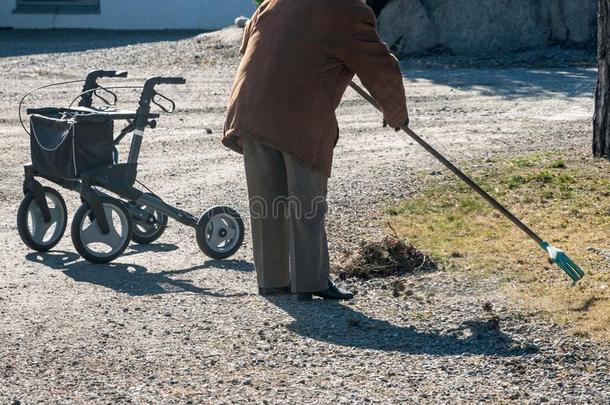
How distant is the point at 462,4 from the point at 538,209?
11.8 metres

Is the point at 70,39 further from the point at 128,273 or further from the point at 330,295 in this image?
the point at 330,295

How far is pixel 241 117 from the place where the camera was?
665 cm

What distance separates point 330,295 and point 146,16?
72.5 ft

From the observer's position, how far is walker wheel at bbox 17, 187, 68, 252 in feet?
26.4

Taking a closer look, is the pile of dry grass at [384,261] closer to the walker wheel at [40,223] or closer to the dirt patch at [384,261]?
the dirt patch at [384,261]

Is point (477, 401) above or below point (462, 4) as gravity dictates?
below

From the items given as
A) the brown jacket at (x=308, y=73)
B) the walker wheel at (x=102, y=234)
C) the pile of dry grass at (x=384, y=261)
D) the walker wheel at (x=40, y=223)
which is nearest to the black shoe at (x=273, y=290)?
the pile of dry grass at (x=384, y=261)

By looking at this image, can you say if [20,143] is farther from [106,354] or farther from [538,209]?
[106,354]

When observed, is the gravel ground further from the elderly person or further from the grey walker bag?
the grey walker bag

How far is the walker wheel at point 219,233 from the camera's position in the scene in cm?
795

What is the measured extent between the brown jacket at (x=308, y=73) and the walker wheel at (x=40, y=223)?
6.67 ft

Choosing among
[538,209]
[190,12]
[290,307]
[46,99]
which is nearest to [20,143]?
[46,99]

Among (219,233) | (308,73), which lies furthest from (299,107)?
(219,233)

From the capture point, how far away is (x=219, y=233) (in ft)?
26.4
